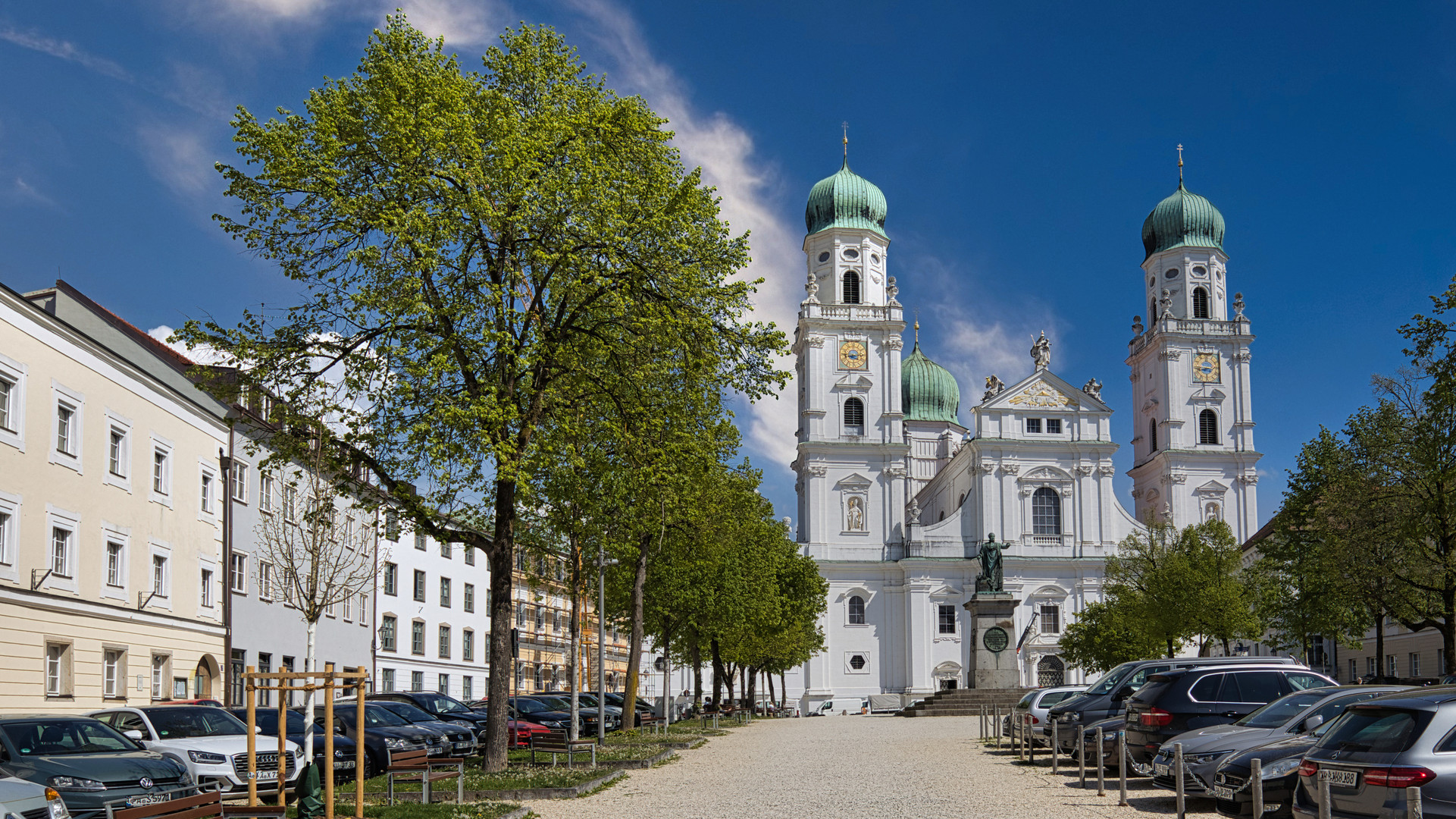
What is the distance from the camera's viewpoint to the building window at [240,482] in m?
36.7

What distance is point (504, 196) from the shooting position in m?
20.8

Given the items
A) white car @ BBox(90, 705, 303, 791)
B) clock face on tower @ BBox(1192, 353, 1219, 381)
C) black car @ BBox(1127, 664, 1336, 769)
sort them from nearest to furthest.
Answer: white car @ BBox(90, 705, 303, 791)
black car @ BBox(1127, 664, 1336, 769)
clock face on tower @ BBox(1192, 353, 1219, 381)

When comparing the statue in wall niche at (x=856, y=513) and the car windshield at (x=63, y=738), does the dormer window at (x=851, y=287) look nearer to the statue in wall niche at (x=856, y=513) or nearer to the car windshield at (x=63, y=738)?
the statue in wall niche at (x=856, y=513)

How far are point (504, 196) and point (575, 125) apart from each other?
1819mm

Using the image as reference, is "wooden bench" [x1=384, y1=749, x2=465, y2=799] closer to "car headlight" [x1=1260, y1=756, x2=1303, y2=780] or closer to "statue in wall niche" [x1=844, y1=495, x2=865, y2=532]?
"car headlight" [x1=1260, y1=756, x2=1303, y2=780]

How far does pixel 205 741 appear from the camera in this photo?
1784 centimetres

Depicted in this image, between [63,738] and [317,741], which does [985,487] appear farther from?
[63,738]

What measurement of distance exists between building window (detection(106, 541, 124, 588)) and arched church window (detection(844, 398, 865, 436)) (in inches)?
2286

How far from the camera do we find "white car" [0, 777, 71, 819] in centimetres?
1197

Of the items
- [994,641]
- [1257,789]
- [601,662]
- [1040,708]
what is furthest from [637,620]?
[1257,789]

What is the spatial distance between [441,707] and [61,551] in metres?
10.5

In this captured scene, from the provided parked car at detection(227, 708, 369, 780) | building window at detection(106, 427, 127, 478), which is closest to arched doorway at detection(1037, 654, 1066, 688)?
building window at detection(106, 427, 127, 478)

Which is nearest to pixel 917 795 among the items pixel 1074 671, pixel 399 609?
pixel 399 609

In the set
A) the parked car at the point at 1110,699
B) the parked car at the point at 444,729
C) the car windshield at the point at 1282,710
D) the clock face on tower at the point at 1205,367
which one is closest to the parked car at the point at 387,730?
the parked car at the point at 444,729
